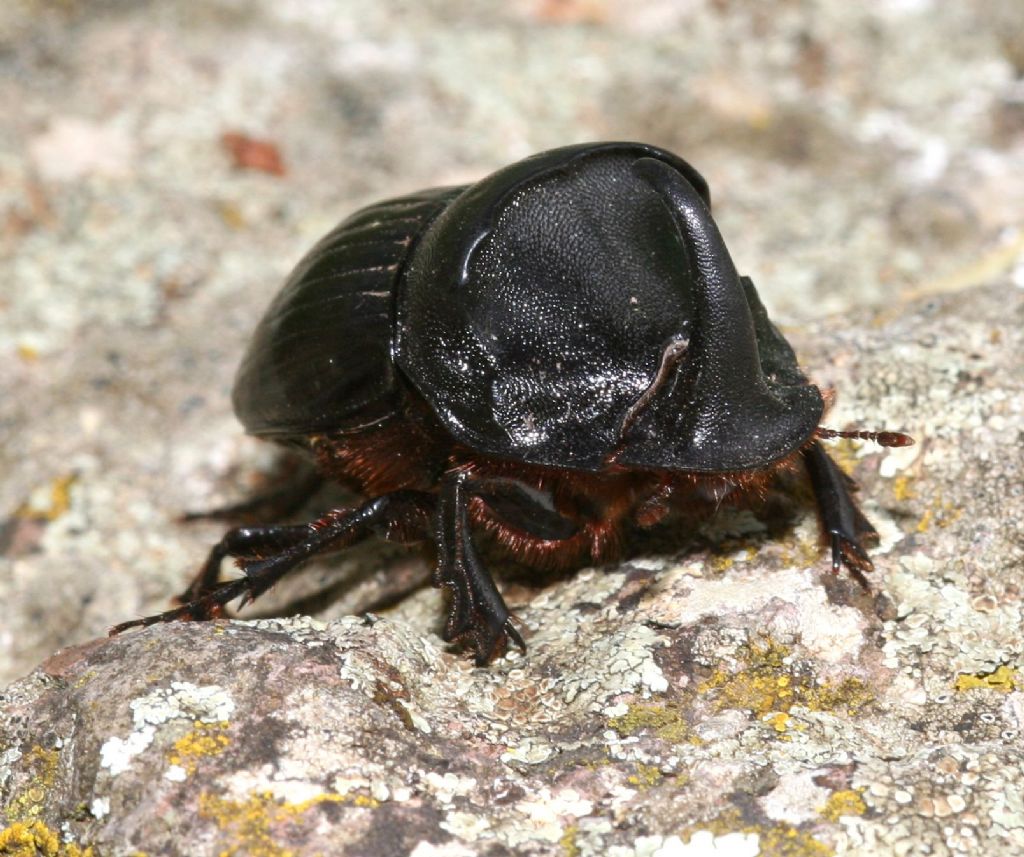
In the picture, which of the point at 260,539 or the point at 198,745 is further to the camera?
the point at 260,539

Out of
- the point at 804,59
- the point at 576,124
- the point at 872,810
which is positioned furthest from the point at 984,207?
the point at 872,810

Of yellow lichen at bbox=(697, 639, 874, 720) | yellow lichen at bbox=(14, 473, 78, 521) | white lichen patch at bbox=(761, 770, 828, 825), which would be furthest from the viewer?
yellow lichen at bbox=(14, 473, 78, 521)

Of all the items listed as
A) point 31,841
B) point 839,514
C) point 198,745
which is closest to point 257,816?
point 198,745

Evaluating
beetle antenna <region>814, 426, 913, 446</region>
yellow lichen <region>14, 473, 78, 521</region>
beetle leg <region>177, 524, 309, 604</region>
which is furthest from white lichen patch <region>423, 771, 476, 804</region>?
yellow lichen <region>14, 473, 78, 521</region>

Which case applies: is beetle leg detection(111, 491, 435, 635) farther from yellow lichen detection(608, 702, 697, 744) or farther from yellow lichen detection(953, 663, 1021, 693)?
yellow lichen detection(953, 663, 1021, 693)

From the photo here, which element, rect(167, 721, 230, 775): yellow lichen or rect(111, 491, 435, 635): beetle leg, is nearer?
rect(167, 721, 230, 775): yellow lichen

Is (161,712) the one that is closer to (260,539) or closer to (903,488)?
(260,539)

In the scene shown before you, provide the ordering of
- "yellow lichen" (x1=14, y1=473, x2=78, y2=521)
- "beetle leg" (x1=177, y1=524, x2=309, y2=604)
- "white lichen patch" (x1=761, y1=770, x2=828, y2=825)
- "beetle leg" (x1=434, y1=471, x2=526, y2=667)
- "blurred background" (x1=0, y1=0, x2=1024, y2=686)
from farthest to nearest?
"blurred background" (x1=0, y1=0, x2=1024, y2=686) < "yellow lichen" (x1=14, y1=473, x2=78, y2=521) < "beetle leg" (x1=177, y1=524, x2=309, y2=604) < "beetle leg" (x1=434, y1=471, x2=526, y2=667) < "white lichen patch" (x1=761, y1=770, x2=828, y2=825)
